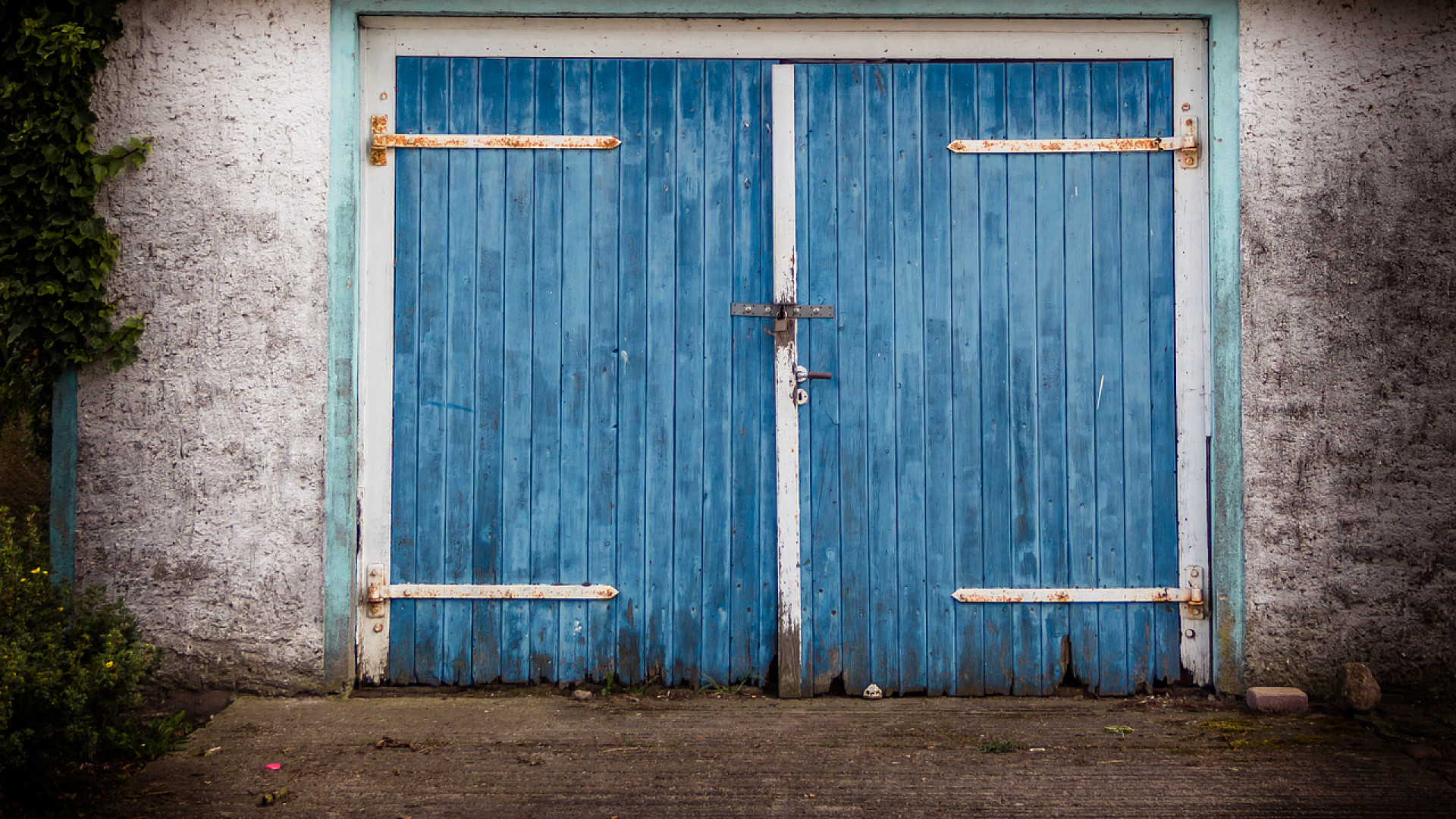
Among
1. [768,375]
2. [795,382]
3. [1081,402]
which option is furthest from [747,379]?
[1081,402]

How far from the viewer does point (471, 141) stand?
330 centimetres

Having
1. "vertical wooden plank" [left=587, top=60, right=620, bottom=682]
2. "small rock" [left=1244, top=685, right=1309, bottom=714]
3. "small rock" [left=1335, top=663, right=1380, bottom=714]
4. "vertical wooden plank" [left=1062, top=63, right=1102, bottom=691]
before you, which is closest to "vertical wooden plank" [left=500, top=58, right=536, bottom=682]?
"vertical wooden plank" [left=587, top=60, right=620, bottom=682]

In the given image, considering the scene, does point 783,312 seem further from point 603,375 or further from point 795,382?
point 603,375

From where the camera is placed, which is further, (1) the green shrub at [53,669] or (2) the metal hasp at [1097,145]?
(2) the metal hasp at [1097,145]

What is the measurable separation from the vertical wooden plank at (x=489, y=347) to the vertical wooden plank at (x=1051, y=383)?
205 cm

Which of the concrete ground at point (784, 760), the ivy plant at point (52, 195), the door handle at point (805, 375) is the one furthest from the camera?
the door handle at point (805, 375)

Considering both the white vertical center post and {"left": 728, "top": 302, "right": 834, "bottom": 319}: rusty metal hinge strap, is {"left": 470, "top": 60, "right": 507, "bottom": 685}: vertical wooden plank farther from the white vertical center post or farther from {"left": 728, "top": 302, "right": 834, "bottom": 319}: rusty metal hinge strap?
the white vertical center post

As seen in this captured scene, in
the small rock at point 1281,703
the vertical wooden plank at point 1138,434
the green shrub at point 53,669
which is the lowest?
the small rock at point 1281,703

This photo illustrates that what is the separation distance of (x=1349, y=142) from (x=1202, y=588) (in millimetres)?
1734

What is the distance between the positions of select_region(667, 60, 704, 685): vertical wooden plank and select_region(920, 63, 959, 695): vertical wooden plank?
0.86 meters

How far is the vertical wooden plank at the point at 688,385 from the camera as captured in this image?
3316mm

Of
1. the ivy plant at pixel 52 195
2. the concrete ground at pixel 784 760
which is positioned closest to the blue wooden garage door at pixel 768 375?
the concrete ground at pixel 784 760

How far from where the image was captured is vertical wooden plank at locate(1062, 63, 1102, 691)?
3303 millimetres

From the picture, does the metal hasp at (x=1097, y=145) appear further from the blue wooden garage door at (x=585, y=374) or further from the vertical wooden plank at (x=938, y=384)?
the blue wooden garage door at (x=585, y=374)
